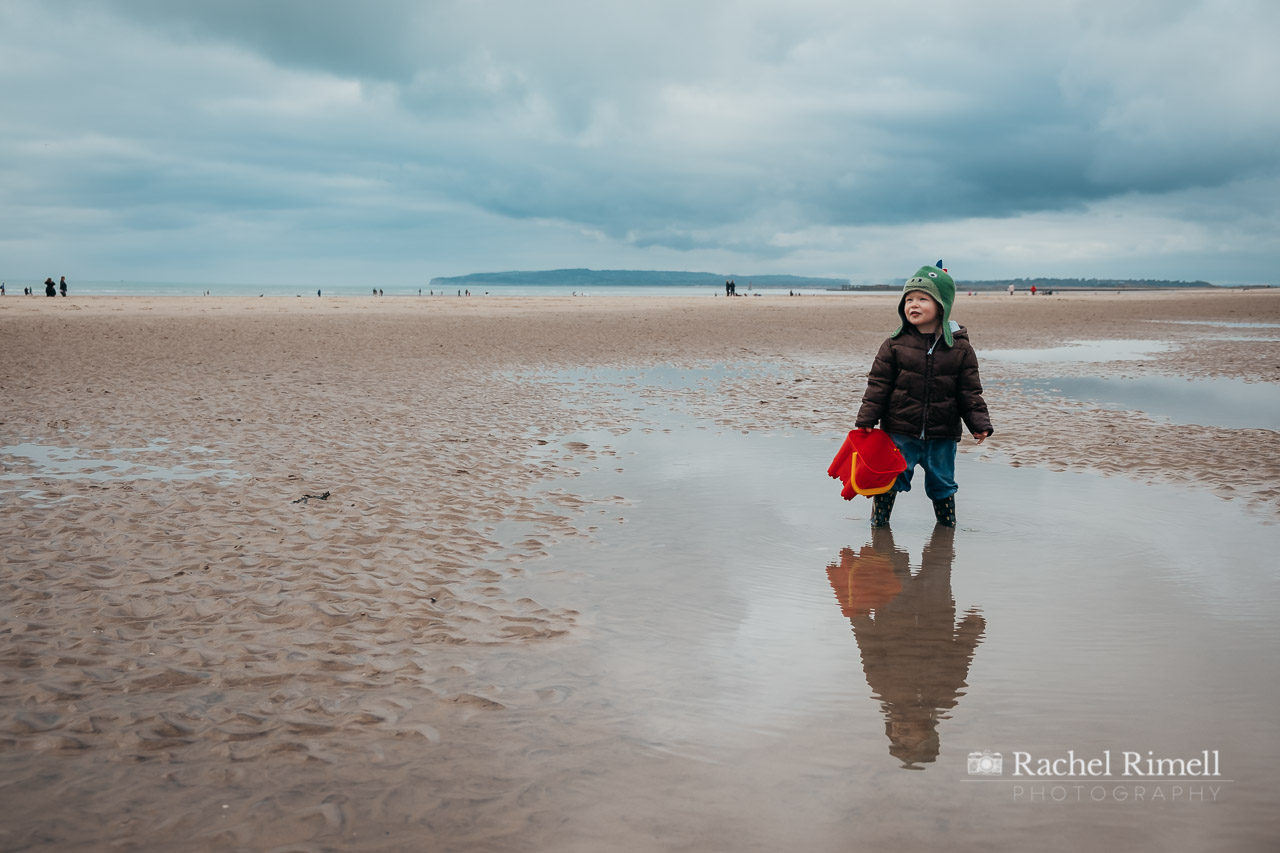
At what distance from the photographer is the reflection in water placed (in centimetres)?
407

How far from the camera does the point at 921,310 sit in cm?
705

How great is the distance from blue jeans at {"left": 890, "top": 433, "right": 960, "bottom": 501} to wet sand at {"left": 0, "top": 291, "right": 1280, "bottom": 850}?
443 mm

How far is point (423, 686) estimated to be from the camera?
4395 mm

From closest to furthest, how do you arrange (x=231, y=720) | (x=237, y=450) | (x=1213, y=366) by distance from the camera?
(x=231, y=720), (x=237, y=450), (x=1213, y=366)

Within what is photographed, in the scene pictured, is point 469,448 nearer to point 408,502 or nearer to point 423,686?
point 408,502

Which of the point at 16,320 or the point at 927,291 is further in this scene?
the point at 16,320

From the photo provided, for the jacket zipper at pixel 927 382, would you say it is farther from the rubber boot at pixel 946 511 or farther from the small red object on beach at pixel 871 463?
the rubber boot at pixel 946 511

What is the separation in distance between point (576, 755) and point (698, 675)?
103 centimetres

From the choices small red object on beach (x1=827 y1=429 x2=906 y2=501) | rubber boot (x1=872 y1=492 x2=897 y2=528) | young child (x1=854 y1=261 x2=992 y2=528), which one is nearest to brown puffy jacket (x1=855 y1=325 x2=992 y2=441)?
young child (x1=854 y1=261 x2=992 y2=528)

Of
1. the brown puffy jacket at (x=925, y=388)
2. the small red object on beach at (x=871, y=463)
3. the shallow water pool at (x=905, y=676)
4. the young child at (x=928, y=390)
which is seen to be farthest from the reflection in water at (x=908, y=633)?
the brown puffy jacket at (x=925, y=388)

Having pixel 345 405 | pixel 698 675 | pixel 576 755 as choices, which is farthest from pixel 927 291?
pixel 345 405

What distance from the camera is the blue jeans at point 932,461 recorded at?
723 centimetres

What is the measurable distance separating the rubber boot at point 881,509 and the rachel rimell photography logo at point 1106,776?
371 cm

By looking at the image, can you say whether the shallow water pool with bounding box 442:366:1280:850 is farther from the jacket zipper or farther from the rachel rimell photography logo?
the jacket zipper
